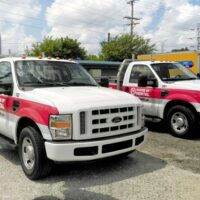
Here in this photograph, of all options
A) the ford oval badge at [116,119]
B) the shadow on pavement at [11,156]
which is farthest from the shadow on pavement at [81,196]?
the shadow on pavement at [11,156]

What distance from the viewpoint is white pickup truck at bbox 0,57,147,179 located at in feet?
15.1

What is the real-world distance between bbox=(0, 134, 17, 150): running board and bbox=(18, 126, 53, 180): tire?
278 millimetres

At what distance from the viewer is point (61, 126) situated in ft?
15.0

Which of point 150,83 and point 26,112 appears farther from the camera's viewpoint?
point 150,83

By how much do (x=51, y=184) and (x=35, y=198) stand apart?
49 cm

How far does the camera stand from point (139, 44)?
4991cm

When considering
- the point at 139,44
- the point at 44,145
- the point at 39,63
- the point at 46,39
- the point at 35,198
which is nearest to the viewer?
the point at 35,198

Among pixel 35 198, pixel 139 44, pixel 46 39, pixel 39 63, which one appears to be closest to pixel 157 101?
pixel 39 63

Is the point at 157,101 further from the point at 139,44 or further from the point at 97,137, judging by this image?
the point at 139,44

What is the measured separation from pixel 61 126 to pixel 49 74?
1677 millimetres

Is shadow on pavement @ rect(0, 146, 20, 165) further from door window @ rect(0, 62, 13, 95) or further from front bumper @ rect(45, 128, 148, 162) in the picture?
front bumper @ rect(45, 128, 148, 162)

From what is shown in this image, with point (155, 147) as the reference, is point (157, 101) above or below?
above

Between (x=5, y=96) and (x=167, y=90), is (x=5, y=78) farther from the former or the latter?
(x=167, y=90)

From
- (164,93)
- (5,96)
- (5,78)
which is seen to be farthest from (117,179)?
(164,93)
